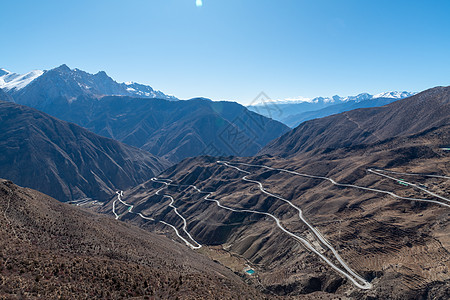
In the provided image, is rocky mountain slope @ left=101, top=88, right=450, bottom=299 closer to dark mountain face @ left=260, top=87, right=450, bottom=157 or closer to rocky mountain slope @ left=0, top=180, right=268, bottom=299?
dark mountain face @ left=260, top=87, right=450, bottom=157

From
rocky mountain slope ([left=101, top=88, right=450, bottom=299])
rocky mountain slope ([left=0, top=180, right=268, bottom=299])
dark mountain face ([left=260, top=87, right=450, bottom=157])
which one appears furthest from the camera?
dark mountain face ([left=260, top=87, right=450, bottom=157])

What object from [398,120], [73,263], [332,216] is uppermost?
[398,120]

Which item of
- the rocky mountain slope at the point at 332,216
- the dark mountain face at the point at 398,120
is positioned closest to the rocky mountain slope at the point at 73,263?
the rocky mountain slope at the point at 332,216

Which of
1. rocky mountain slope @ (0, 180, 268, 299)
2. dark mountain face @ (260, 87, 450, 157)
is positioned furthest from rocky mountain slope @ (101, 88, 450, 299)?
rocky mountain slope @ (0, 180, 268, 299)

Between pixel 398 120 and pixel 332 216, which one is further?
pixel 398 120

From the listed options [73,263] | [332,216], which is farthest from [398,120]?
[73,263]

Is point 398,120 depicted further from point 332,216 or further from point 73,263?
point 73,263
